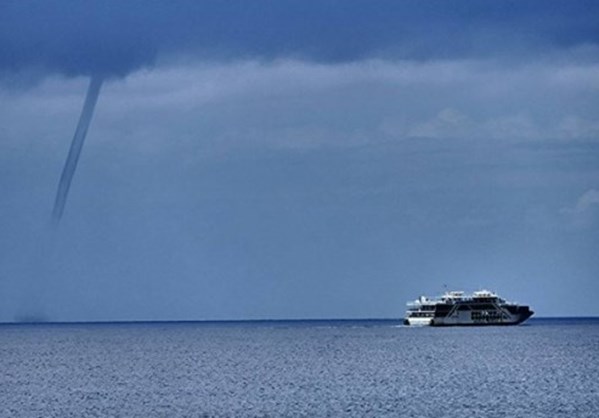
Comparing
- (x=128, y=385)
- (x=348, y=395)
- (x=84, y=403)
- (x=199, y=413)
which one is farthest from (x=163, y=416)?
(x=128, y=385)

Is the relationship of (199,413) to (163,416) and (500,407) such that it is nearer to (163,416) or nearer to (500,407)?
(163,416)

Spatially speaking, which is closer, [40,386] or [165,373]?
[40,386]

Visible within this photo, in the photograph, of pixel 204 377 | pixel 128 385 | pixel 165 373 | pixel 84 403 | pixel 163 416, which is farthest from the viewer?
pixel 165 373

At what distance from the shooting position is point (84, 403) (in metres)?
119

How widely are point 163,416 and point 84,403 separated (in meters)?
15.6

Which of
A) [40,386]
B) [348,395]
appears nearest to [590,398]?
[348,395]

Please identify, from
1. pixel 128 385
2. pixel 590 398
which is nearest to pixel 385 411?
pixel 590 398

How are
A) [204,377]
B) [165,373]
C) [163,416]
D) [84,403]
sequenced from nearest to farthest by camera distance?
[163,416], [84,403], [204,377], [165,373]

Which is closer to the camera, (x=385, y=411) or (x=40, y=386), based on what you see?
(x=385, y=411)

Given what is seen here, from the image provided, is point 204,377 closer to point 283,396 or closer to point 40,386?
point 40,386


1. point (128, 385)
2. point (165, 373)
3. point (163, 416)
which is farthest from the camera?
point (165, 373)

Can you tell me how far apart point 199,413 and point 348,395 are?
21351 millimetres

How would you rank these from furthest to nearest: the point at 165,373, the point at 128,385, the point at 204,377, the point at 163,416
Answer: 1. the point at 165,373
2. the point at 204,377
3. the point at 128,385
4. the point at 163,416

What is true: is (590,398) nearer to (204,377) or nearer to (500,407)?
(500,407)
